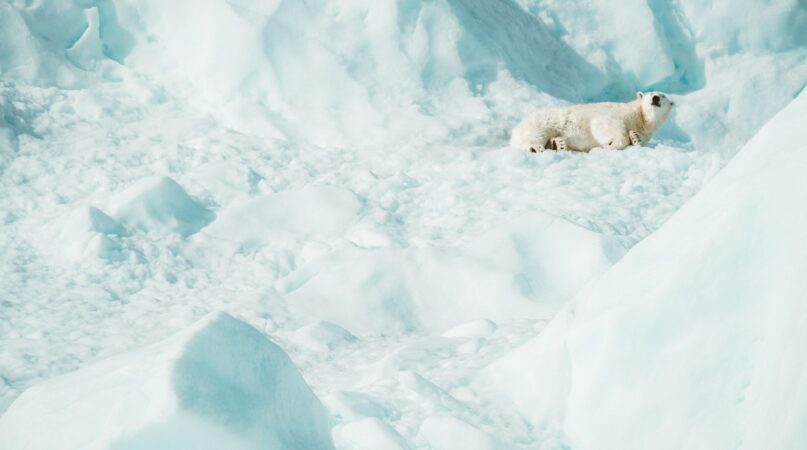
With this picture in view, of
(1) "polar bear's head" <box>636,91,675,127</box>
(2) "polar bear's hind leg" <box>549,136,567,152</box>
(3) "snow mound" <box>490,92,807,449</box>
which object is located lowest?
(3) "snow mound" <box>490,92,807,449</box>

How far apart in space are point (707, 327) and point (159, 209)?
4252mm

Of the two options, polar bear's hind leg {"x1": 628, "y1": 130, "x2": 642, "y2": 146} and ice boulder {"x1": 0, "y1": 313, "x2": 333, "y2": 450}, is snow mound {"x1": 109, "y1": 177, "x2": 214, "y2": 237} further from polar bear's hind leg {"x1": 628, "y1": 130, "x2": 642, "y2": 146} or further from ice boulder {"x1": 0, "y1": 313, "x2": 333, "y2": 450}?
polar bear's hind leg {"x1": 628, "y1": 130, "x2": 642, "y2": 146}

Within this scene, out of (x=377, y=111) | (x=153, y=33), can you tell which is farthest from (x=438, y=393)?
(x=153, y=33)

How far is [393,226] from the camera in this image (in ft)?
18.8

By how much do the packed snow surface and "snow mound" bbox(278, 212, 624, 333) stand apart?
0.7 inches

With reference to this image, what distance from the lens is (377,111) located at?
775 cm

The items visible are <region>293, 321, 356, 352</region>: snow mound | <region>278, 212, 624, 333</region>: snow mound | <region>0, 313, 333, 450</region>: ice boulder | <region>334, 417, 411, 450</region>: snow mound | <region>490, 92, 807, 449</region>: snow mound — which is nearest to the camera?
<region>490, 92, 807, 449</region>: snow mound

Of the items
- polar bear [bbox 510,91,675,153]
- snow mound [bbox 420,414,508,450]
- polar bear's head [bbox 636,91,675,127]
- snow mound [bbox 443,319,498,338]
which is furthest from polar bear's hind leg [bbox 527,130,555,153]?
snow mound [bbox 420,414,508,450]

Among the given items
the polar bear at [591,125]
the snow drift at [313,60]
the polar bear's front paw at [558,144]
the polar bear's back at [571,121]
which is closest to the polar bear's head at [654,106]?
the polar bear at [591,125]

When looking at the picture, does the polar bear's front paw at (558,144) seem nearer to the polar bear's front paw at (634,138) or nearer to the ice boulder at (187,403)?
the polar bear's front paw at (634,138)

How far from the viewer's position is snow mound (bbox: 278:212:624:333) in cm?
460

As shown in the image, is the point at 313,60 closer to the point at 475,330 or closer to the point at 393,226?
the point at 393,226

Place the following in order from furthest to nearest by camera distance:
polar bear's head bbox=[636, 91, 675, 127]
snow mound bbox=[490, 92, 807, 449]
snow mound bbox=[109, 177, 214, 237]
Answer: polar bear's head bbox=[636, 91, 675, 127], snow mound bbox=[109, 177, 214, 237], snow mound bbox=[490, 92, 807, 449]

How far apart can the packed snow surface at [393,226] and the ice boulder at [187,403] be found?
0.03ft
